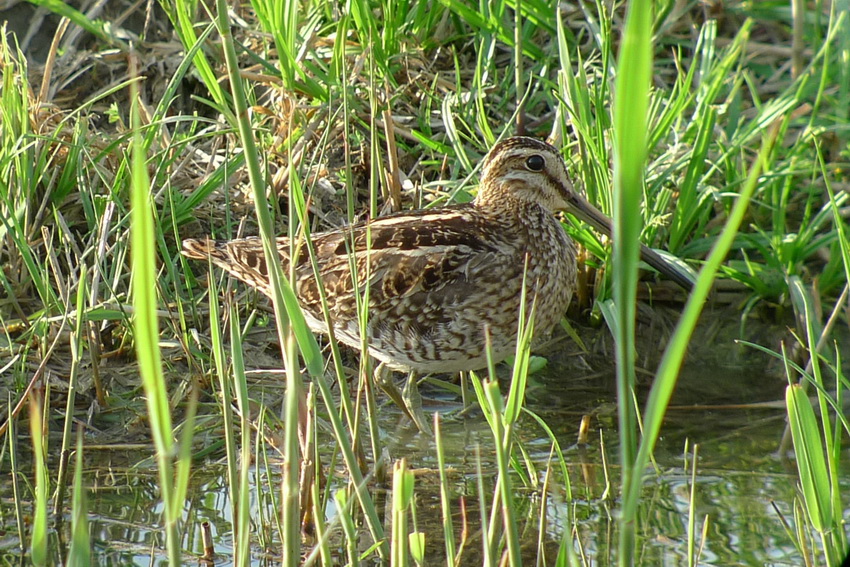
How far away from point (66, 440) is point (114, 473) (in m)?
0.76

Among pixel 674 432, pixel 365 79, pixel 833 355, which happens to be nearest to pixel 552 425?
pixel 674 432

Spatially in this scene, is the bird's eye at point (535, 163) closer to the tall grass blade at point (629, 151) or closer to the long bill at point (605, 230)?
the long bill at point (605, 230)

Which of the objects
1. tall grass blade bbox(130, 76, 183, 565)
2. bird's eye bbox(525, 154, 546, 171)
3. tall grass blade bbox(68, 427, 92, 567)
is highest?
bird's eye bbox(525, 154, 546, 171)

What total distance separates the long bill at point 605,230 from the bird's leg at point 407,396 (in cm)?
81

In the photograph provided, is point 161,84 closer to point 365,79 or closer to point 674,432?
point 365,79

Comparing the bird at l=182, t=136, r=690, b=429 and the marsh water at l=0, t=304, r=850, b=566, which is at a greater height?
the bird at l=182, t=136, r=690, b=429

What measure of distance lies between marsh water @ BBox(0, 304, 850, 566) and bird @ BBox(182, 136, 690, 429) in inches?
13.4

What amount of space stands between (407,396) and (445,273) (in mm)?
522

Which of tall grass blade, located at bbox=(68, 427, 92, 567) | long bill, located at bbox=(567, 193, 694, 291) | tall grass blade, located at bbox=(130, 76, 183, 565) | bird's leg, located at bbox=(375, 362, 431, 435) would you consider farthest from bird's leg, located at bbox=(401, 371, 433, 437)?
tall grass blade, located at bbox=(130, 76, 183, 565)

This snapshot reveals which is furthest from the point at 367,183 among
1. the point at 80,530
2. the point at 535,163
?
the point at 80,530

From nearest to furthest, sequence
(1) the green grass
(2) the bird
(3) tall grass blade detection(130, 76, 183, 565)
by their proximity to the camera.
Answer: (3) tall grass blade detection(130, 76, 183, 565) → (1) the green grass → (2) the bird

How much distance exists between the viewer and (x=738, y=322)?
4430 millimetres

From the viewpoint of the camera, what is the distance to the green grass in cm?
332

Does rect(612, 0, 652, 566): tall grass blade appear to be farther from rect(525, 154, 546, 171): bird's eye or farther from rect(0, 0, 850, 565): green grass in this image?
rect(525, 154, 546, 171): bird's eye
